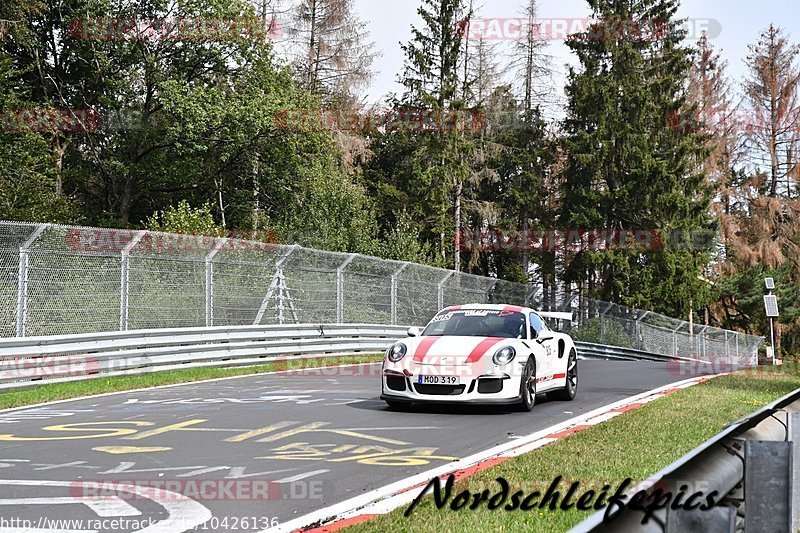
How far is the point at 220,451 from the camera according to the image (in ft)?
26.3

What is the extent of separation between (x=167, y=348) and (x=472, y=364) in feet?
28.7

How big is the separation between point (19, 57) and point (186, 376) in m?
21.8

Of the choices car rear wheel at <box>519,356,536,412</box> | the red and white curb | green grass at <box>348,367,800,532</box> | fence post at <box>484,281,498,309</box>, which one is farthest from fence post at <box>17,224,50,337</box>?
fence post at <box>484,281,498,309</box>

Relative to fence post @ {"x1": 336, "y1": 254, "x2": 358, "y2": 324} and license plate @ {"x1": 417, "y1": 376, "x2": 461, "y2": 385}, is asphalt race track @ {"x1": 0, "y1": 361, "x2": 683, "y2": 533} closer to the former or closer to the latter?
license plate @ {"x1": 417, "y1": 376, "x2": 461, "y2": 385}

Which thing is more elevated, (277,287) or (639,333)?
(277,287)

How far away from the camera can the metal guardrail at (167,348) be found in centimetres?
1456

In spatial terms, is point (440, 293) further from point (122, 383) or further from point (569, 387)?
point (569, 387)

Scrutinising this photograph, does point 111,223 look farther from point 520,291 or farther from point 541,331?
point 541,331

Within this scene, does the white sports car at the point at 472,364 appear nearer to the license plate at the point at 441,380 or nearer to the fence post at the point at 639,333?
the license plate at the point at 441,380

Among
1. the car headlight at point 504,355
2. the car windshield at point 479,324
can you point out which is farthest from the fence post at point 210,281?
the car headlight at point 504,355

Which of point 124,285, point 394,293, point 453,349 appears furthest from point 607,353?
point 453,349

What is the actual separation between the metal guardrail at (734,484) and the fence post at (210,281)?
15884mm

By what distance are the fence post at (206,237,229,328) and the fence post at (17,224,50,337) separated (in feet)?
15.6

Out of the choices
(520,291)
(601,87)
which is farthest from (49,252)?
(601,87)
